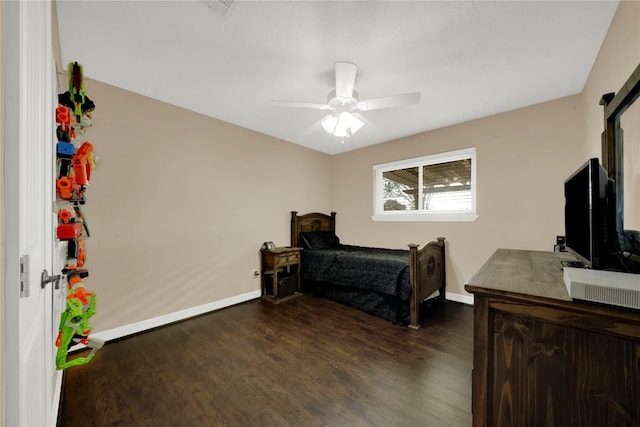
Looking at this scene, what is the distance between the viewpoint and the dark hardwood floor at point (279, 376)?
4.82 ft

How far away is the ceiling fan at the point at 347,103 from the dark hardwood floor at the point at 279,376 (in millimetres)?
2056

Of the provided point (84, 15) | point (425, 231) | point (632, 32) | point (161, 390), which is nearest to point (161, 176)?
point (84, 15)

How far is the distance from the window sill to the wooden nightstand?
5.04 ft

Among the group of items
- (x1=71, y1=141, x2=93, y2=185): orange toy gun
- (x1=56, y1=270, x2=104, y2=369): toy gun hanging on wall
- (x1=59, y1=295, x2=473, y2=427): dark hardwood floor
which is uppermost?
(x1=71, y1=141, x2=93, y2=185): orange toy gun

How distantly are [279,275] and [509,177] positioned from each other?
3.29m

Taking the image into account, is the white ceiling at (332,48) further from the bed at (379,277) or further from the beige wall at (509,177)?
the bed at (379,277)

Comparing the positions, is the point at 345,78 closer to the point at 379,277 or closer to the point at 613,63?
the point at 613,63

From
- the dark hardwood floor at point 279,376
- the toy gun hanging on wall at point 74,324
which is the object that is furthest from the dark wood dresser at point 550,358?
the toy gun hanging on wall at point 74,324

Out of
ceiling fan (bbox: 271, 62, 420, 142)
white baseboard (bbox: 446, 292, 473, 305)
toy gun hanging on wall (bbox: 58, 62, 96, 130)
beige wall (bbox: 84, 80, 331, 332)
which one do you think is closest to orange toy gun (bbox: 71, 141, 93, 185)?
toy gun hanging on wall (bbox: 58, 62, 96, 130)

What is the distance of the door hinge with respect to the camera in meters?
0.56

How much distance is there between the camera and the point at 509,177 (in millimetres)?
3002

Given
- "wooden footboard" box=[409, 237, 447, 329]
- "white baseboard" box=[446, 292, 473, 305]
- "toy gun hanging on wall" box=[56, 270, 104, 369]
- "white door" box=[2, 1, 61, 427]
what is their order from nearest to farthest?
"white door" box=[2, 1, 61, 427] → "toy gun hanging on wall" box=[56, 270, 104, 369] → "wooden footboard" box=[409, 237, 447, 329] → "white baseboard" box=[446, 292, 473, 305]

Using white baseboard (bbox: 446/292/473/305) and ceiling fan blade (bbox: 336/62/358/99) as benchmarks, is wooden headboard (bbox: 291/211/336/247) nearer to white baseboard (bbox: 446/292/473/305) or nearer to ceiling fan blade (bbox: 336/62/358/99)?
white baseboard (bbox: 446/292/473/305)

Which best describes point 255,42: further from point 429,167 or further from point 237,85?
point 429,167
